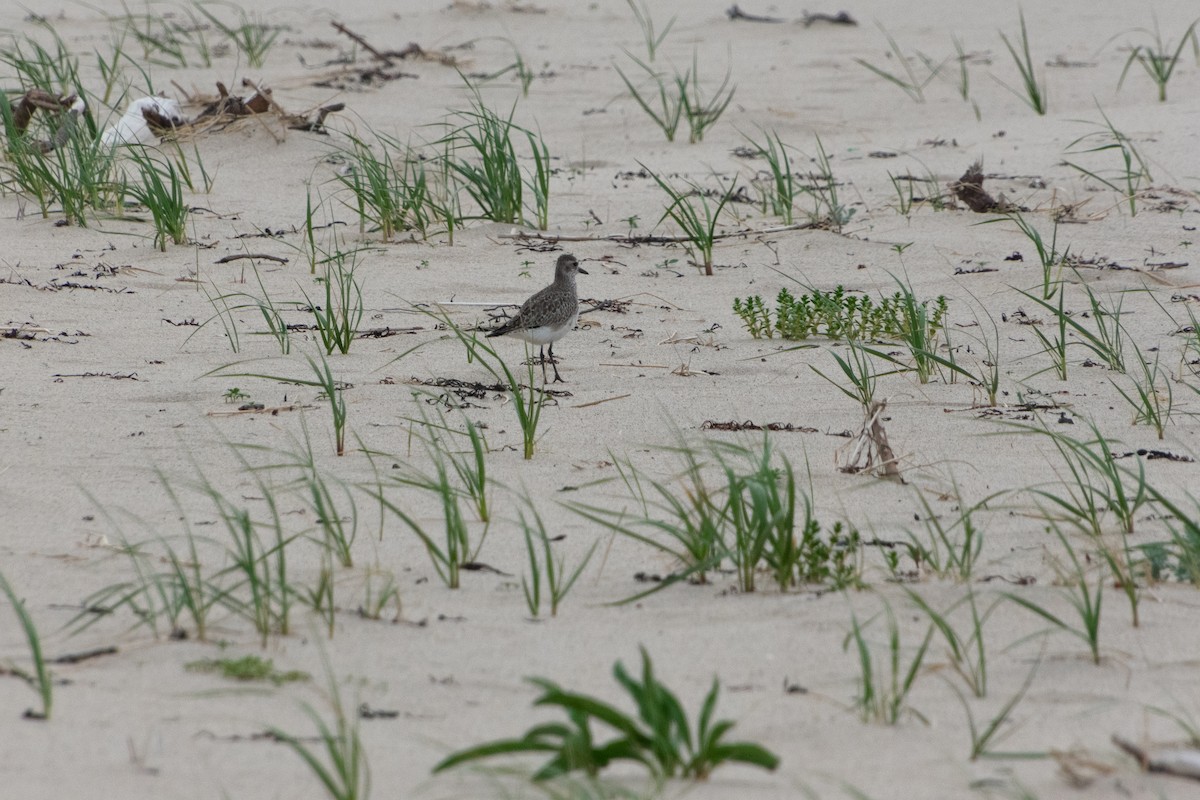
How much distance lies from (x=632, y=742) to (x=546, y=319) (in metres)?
3.22

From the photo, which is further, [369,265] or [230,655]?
[369,265]

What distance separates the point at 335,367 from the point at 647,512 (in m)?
1.99

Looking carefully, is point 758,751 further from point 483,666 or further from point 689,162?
point 689,162

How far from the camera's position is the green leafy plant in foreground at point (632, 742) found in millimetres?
2830

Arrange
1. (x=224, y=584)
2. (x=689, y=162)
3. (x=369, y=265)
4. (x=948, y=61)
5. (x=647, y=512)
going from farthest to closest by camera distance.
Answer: (x=948, y=61), (x=689, y=162), (x=369, y=265), (x=647, y=512), (x=224, y=584)

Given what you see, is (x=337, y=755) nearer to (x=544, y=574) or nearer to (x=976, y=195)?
(x=544, y=574)

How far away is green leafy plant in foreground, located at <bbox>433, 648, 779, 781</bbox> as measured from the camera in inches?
111

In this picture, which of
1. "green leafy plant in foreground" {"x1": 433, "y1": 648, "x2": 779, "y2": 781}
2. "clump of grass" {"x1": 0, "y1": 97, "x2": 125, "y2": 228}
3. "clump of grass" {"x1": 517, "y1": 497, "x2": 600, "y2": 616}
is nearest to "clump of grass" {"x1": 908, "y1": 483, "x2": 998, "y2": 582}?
"clump of grass" {"x1": 517, "y1": 497, "x2": 600, "y2": 616}

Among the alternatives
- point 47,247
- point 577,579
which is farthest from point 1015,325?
point 47,247

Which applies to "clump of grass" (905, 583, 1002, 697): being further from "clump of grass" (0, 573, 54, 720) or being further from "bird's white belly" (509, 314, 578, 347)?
"bird's white belly" (509, 314, 578, 347)

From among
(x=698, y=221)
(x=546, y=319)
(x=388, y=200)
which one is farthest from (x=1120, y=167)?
(x=546, y=319)

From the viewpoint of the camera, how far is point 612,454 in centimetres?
467

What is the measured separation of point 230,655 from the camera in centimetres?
342

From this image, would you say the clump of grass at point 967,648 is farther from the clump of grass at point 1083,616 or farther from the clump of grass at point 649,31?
the clump of grass at point 649,31
